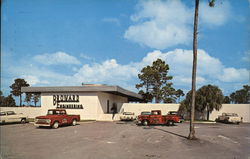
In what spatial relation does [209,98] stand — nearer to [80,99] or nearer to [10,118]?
[80,99]

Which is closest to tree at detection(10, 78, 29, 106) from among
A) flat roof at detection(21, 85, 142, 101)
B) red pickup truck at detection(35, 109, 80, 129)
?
flat roof at detection(21, 85, 142, 101)

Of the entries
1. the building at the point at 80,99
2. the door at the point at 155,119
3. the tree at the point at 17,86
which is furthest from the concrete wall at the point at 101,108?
the tree at the point at 17,86

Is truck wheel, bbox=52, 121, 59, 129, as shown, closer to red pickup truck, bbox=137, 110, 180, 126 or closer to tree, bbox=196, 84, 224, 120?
red pickup truck, bbox=137, 110, 180, 126

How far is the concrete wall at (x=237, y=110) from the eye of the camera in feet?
106

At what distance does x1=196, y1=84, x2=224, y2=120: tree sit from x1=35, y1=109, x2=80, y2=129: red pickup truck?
19361 millimetres

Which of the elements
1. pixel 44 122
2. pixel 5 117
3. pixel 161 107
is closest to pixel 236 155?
pixel 44 122

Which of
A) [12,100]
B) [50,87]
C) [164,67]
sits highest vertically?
[164,67]

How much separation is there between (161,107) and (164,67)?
17583 mm

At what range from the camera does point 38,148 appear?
10.3 meters

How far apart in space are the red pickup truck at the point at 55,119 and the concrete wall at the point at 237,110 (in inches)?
880

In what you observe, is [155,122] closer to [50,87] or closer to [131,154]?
[131,154]

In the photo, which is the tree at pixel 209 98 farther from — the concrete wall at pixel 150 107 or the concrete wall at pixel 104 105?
the concrete wall at pixel 104 105

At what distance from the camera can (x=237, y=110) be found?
107 ft

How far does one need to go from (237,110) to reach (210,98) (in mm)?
4943
